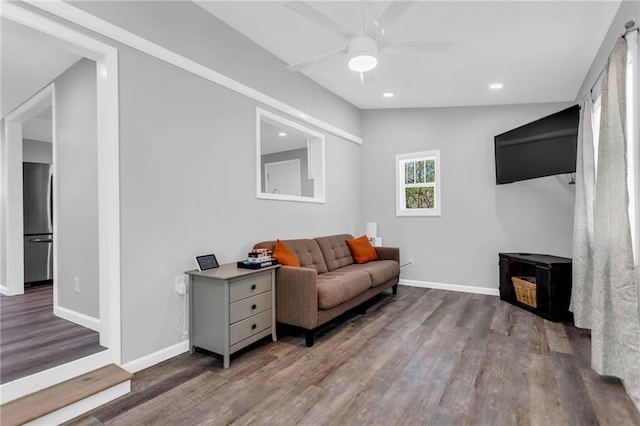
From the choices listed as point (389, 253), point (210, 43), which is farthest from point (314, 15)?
point (389, 253)

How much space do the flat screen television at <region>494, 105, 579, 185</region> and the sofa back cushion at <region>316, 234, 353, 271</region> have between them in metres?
2.29

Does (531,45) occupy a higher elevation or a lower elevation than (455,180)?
higher

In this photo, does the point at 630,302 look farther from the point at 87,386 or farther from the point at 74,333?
the point at 74,333

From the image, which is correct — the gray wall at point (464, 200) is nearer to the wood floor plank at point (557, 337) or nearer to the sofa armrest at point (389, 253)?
the sofa armrest at point (389, 253)

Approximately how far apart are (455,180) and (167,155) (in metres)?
4.01

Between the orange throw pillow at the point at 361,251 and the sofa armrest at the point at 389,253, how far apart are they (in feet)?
0.27

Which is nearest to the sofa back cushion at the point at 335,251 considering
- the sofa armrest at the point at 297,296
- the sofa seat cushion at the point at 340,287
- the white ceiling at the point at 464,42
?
the sofa seat cushion at the point at 340,287

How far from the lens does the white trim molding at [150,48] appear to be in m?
2.02

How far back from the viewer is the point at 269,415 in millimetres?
1836

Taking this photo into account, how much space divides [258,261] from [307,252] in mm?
1020

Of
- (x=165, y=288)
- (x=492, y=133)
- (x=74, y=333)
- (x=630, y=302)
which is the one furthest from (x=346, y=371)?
(x=492, y=133)

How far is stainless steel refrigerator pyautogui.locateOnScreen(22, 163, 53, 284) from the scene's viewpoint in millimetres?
4934

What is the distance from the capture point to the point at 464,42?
9.95ft

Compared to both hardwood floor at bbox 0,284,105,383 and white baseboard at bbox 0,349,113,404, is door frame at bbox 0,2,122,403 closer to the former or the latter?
white baseboard at bbox 0,349,113,404
